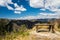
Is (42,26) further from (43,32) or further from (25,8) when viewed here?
(25,8)

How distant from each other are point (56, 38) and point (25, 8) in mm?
769

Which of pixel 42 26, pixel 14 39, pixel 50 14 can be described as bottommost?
pixel 14 39

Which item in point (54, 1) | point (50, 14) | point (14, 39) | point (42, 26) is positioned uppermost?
→ point (54, 1)

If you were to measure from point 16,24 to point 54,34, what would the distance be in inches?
27.8

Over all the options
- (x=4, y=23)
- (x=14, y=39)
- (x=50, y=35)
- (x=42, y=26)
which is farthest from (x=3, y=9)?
(x=50, y=35)

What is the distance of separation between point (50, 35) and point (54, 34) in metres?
0.07

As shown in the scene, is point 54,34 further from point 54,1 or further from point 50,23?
point 54,1

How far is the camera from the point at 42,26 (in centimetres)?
289

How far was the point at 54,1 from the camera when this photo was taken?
2.88 m

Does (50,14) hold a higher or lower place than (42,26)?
higher

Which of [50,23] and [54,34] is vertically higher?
[50,23]

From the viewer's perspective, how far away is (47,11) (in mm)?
2898

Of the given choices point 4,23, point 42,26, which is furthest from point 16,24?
point 42,26

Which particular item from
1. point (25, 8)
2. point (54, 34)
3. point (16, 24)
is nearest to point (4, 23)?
point (16, 24)
